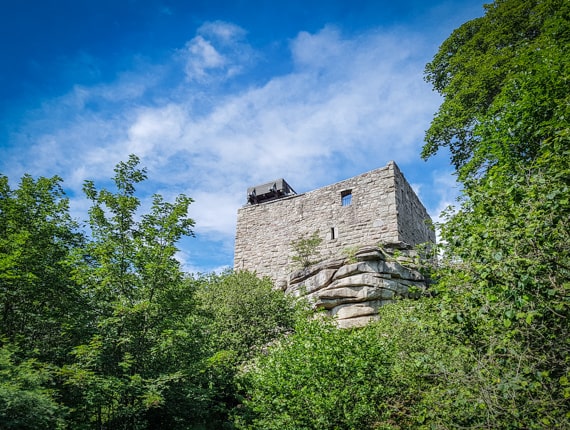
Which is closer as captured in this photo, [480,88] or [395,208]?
[480,88]

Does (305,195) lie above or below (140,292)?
above

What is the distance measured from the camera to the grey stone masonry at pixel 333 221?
14188mm

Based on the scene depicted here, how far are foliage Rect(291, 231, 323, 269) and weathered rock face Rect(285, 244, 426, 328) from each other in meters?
1.60

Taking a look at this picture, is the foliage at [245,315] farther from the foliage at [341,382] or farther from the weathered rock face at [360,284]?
the foliage at [341,382]

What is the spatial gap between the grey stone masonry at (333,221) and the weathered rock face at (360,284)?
874 millimetres

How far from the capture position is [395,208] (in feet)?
45.9

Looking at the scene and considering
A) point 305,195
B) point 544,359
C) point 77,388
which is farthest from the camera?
point 305,195

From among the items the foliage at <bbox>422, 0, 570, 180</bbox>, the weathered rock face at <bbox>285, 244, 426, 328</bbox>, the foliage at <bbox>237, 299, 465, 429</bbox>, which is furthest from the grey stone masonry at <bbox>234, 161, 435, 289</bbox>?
the foliage at <bbox>237, 299, 465, 429</bbox>

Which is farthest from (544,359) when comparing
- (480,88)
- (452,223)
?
(480,88)

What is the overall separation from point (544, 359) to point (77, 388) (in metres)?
7.29

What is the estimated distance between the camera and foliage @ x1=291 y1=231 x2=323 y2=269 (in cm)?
1444

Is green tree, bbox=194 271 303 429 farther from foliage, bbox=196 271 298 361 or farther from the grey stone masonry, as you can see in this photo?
the grey stone masonry

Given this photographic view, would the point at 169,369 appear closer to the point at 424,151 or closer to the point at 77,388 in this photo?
the point at 77,388

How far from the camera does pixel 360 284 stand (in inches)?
449
